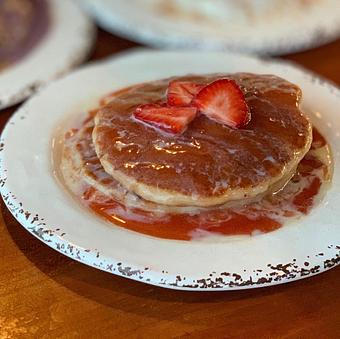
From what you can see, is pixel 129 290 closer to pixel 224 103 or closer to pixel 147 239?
pixel 147 239

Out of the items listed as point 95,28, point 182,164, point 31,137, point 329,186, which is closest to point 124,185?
point 182,164

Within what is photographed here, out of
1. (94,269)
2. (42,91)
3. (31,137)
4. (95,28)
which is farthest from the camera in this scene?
(95,28)

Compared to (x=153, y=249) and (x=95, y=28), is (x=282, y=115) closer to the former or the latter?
(x=153, y=249)

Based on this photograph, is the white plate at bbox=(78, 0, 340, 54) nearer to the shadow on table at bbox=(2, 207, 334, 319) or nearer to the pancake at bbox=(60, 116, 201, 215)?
the pancake at bbox=(60, 116, 201, 215)

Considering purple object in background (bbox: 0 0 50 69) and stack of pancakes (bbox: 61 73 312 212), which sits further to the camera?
purple object in background (bbox: 0 0 50 69)

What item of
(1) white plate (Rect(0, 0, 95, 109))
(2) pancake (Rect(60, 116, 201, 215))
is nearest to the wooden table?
(2) pancake (Rect(60, 116, 201, 215))

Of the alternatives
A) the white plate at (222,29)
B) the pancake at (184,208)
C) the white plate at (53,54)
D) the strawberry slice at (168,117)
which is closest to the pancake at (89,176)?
the pancake at (184,208)
